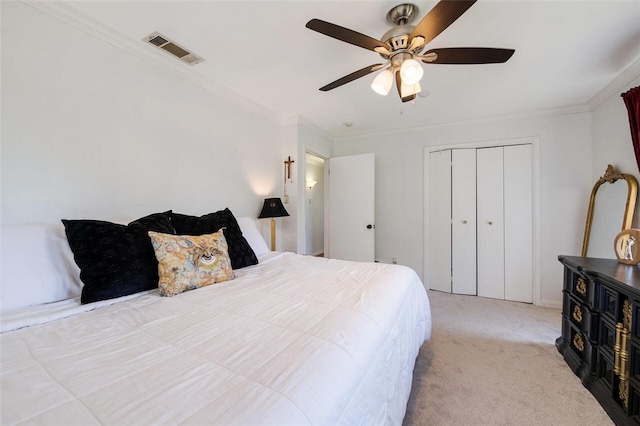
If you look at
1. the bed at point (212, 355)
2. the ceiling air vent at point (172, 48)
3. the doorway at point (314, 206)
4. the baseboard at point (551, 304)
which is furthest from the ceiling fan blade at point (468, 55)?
the doorway at point (314, 206)

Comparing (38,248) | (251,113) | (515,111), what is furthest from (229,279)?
(515,111)

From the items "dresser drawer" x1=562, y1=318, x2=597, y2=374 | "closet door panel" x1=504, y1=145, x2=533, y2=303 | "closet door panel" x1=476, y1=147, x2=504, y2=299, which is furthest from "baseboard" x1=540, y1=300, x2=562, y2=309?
"dresser drawer" x1=562, y1=318, x2=597, y2=374

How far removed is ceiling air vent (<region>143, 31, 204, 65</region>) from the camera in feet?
5.90

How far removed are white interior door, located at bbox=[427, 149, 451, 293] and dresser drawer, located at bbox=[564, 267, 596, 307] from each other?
4.99 ft

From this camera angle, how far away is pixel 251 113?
116 inches

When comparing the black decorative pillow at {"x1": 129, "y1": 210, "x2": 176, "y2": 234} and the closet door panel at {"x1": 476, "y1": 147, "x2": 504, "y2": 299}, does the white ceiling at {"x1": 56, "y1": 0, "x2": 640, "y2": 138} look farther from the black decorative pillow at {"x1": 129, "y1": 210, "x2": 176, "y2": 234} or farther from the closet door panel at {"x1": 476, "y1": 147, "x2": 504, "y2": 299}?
the black decorative pillow at {"x1": 129, "y1": 210, "x2": 176, "y2": 234}

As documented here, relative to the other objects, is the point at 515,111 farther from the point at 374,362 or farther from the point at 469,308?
the point at 374,362

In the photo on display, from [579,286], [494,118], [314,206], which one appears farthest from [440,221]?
[314,206]

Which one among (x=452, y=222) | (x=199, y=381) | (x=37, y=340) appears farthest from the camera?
(x=452, y=222)

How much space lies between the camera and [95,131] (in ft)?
5.60

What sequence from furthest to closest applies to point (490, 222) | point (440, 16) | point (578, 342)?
point (490, 222)
point (578, 342)
point (440, 16)

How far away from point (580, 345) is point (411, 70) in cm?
225

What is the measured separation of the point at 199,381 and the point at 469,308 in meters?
3.15

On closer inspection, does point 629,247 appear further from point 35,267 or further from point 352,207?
point 35,267
